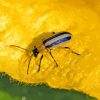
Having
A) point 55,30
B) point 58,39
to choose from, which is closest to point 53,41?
point 58,39

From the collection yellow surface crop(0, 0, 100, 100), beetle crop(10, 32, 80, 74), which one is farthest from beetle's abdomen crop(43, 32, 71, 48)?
yellow surface crop(0, 0, 100, 100)

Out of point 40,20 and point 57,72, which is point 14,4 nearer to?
point 40,20

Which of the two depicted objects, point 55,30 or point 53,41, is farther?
point 55,30

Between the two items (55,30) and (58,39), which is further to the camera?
(55,30)

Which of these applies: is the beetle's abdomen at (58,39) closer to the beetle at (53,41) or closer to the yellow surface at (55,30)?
the beetle at (53,41)

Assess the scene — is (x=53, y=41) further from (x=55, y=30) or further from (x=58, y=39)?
(x=55, y=30)

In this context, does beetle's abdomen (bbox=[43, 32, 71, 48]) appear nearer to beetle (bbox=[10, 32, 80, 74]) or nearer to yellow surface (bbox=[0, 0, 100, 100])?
beetle (bbox=[10, 32, 80, 74])

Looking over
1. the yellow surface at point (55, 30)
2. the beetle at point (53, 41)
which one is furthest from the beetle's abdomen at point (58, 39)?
the yellow surface at point (55, 30)

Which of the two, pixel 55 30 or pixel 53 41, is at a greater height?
pixel 55 30

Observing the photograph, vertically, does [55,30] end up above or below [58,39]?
above
